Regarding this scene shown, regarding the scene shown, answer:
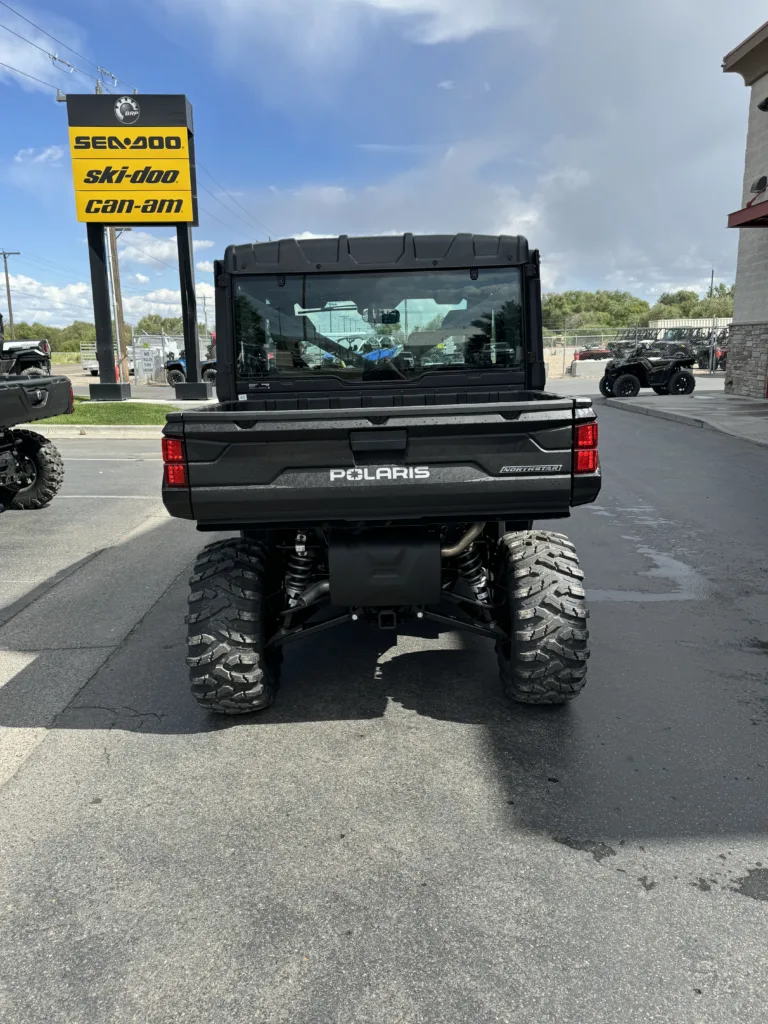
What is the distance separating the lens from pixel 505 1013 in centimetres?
204

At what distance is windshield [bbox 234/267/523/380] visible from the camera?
4.66 m

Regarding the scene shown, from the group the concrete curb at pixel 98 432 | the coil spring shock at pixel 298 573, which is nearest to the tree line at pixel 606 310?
the concrete curb at pixel 98 432

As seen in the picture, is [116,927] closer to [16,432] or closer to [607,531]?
[607,531]

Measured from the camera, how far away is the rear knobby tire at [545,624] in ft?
11.4

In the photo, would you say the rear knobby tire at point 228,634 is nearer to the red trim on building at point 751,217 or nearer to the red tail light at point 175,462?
the red tail light at point 175,462

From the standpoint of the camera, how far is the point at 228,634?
11.6 feet

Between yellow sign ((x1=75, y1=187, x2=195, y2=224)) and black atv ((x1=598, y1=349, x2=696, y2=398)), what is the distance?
42.2 ft

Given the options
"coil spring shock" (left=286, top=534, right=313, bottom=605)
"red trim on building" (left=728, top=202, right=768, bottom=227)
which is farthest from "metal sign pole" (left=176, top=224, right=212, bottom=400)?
"coil spring shock" (left=286, top=534, right=313, bottom=605)

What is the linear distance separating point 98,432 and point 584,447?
1448 centimetres

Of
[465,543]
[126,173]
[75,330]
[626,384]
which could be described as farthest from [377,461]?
[75,330]

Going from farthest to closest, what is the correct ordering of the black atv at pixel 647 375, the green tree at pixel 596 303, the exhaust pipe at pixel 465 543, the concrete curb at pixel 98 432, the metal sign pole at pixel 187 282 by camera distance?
the green tree at pixel 596 303 < the black atv at pixel 647 375 < the metal sign pole at pixel 187 282 < the concrete curb at pixel 98 432 < the exhaust pipe at pixel 465 543

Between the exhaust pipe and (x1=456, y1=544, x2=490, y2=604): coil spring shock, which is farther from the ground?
the exhaust pipe

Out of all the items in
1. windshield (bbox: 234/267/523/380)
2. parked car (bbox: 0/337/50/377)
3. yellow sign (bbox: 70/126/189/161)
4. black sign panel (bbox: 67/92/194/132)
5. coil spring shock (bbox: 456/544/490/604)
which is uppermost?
black sign panel (bbox: 67/92/194/132)

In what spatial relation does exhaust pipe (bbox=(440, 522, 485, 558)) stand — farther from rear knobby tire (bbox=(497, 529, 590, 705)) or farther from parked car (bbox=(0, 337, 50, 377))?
parked car (bbox=(0, 337, 50, 377))
